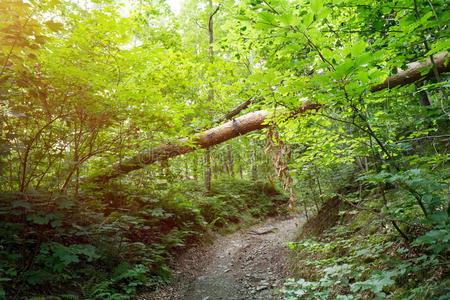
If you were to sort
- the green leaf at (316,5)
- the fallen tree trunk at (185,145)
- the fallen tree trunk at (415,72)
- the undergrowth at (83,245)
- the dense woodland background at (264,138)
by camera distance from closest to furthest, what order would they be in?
the green leaf at (316,5) < the dense woodland background at (264,138) < the undergrowth at (83,245) < the fallen tree trunk at (415,72) < the fallen tree trunk at (185,145)

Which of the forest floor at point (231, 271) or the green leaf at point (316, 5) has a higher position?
the green leaf at point (316, 5)

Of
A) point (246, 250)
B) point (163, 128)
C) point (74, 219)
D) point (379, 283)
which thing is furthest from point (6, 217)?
point (246, 250)

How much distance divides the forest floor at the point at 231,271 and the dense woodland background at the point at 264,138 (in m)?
0.44

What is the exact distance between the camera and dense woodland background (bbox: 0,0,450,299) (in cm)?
198

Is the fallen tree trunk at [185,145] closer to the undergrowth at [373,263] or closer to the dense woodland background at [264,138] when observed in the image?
the dense woodland background at [264,138]

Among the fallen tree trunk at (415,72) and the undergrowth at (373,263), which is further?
the fallen tree trunk at (415,72)

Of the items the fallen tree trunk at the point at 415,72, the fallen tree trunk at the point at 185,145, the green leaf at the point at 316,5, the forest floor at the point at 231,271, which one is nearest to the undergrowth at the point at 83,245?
the forest floor at the point at 231,271

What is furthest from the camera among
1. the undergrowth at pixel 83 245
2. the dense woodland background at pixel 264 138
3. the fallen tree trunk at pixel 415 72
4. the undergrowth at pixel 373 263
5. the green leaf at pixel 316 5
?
the fallen tree trunk at pixel 415 72

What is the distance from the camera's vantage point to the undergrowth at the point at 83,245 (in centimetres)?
342

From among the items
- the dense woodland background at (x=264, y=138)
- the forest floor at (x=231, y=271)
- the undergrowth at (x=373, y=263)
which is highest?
the dense woodland background at (x=264, y=138)

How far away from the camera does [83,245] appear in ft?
13.0

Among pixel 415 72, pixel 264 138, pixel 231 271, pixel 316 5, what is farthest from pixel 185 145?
pixel 415 72

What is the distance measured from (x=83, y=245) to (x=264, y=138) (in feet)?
12.8

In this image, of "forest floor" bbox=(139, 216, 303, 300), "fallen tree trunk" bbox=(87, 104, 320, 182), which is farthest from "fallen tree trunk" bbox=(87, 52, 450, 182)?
"forest floor" bbox=(139, 216, 303, 300)
